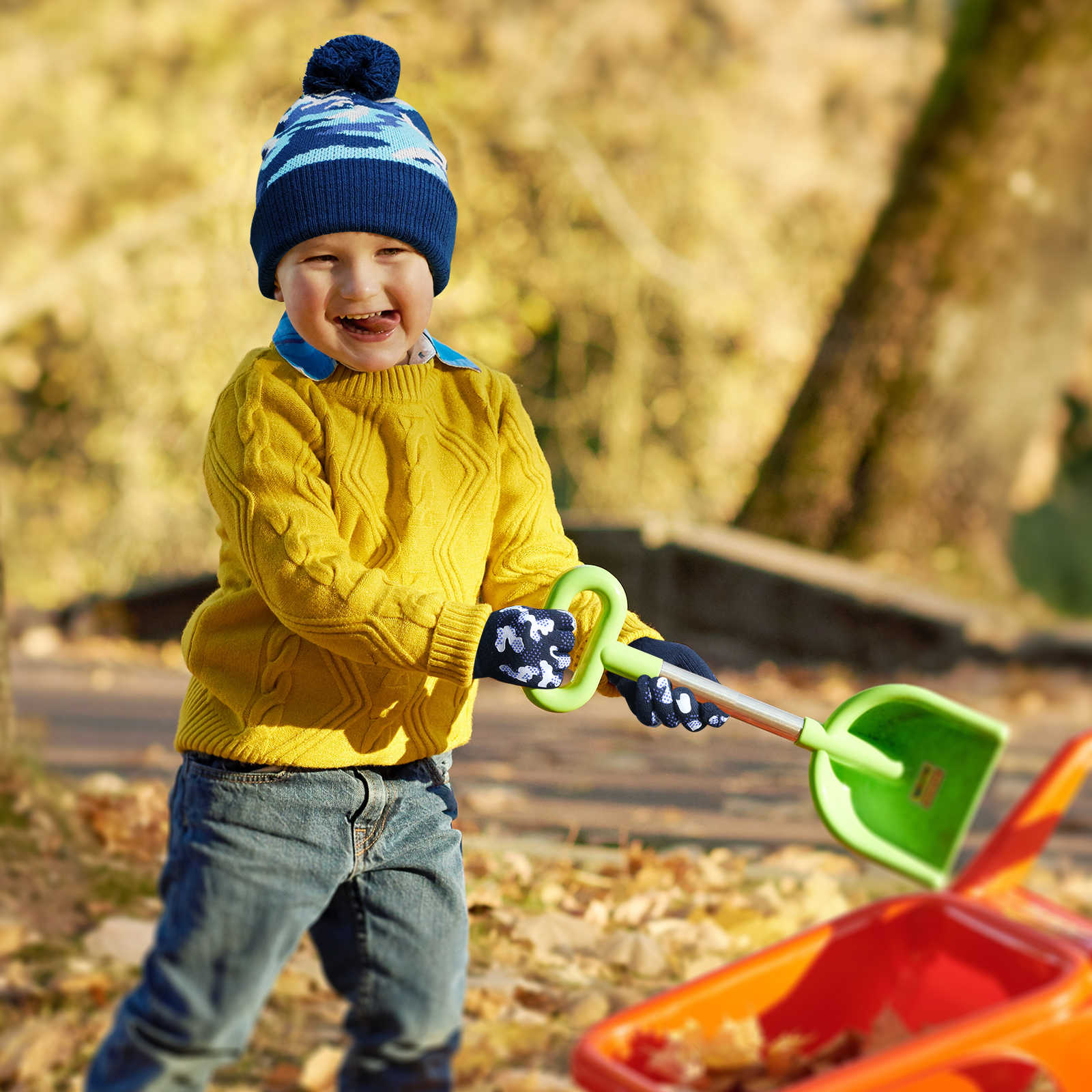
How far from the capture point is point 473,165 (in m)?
9.04

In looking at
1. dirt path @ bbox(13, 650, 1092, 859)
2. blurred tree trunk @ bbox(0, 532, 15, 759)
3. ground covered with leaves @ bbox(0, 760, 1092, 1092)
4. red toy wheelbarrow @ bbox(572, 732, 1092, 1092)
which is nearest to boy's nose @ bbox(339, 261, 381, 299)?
red toy wheelbarrow @ bbox(572, 732, 1092, 1092)

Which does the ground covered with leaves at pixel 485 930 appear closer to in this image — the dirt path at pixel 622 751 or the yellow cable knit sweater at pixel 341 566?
the dirt path at pixel 622 751

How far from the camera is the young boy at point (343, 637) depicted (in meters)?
1.80

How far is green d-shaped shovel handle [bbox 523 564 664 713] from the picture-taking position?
1.76 meters

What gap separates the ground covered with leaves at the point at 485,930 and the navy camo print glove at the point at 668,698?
0.83 m

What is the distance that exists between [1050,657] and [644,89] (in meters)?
6.30

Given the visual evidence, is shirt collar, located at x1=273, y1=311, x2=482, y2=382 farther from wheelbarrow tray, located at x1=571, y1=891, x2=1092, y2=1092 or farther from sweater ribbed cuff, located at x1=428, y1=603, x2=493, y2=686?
wheelbarrow tray, located at x1=571, y1=891, x2=1092, y2=1092

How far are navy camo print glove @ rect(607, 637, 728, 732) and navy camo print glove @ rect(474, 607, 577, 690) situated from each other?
136mm

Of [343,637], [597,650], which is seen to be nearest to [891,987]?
[597,650]

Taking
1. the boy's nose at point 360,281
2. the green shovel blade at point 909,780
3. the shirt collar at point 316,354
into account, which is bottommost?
the green shovel blade at point 909,780

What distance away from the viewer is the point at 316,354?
1931 millimetres

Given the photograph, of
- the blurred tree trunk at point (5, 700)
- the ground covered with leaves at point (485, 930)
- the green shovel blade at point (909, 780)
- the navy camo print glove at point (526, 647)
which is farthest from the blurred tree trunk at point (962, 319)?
the navy camo print glove at point (526, 647)

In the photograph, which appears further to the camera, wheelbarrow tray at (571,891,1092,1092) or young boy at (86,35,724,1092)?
young boy at (86,35,724,1092)

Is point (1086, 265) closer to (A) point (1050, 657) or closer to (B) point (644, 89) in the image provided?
(A) point (1050, 657)
